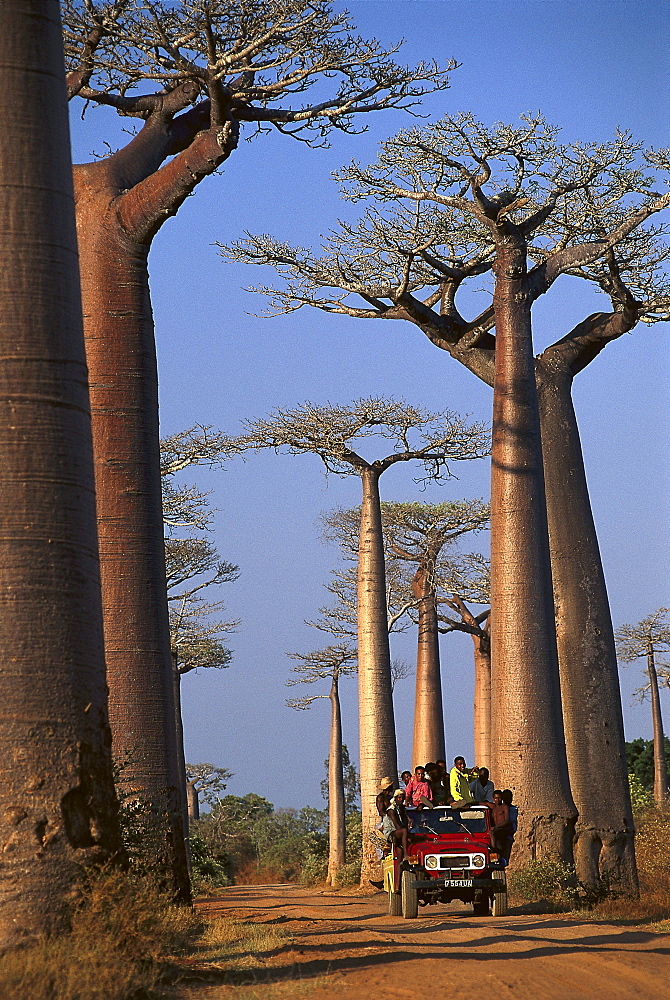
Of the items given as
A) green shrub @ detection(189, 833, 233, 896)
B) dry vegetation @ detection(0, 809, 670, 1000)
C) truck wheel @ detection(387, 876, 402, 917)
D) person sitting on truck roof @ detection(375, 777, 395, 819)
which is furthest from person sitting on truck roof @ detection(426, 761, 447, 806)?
green shrub @ detection(189, 833, 233, 896)

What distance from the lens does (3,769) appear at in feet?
17.5

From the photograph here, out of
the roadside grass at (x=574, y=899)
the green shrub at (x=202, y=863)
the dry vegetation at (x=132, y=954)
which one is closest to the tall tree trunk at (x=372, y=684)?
the green shrub at (x=202, y=863)

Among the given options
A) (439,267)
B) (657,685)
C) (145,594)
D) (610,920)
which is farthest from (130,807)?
(657,685)

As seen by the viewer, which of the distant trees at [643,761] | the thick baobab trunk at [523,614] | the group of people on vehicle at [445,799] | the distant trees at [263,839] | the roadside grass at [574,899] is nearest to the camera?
the group of people on vehicle at [445,799]

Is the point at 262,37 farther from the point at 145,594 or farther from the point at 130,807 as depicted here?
the point at 130,807

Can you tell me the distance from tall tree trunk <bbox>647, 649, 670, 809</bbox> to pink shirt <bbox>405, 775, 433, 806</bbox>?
73.7 feet

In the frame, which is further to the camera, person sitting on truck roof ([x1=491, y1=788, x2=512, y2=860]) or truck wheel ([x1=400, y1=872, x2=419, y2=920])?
person sitting on truck roof ([x1=491, y1=788, x2=512, y2=860])

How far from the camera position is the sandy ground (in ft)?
17.4

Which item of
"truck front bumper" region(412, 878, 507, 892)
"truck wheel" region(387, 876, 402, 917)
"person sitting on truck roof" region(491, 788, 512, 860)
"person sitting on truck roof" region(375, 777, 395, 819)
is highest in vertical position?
"person sitting on truck roof" region(375, 777, 395, 819)

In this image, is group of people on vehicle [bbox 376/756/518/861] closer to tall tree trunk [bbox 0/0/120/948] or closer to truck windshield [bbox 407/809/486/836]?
truck windshield [bbox 407/809/486/836]

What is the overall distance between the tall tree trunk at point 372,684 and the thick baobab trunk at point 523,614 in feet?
18.7

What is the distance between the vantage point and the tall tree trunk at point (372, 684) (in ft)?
57.3

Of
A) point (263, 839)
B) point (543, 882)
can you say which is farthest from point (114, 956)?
point (263, 839)

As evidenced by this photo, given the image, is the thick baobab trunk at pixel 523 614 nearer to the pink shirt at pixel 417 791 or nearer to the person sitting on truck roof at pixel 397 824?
the pink shirt at pixel 417 791
